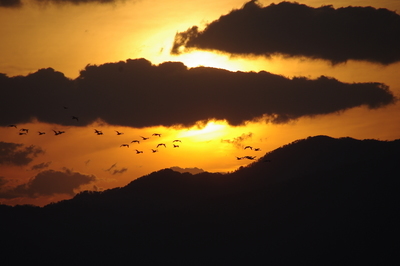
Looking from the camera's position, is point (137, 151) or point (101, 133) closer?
point (101, 133)

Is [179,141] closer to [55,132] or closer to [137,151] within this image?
[137,151]

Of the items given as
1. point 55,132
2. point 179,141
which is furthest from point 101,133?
point 179,141

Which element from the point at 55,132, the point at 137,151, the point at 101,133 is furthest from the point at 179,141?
the point at 55,132

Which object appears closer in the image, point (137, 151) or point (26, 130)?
point (26, 130)

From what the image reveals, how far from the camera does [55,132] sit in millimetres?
161125

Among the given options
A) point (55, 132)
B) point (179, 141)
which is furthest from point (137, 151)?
point (55, 132)

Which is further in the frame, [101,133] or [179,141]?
[179,141]

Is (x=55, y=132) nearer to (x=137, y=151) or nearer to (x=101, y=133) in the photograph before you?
(x=101, y=133)

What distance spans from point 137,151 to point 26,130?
1243 inches

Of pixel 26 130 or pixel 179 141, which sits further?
pixel 179 141

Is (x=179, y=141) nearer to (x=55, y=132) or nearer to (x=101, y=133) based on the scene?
(x=101, y=133)

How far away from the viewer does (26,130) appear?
537 feet

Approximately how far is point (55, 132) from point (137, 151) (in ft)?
91.6

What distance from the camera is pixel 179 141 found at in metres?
183
